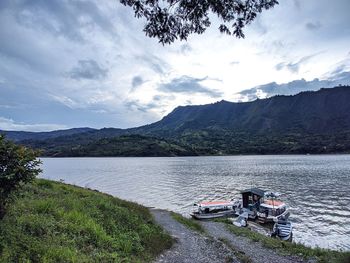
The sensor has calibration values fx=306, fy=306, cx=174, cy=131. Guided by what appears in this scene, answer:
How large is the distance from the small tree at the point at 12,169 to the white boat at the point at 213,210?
3428 centimetres

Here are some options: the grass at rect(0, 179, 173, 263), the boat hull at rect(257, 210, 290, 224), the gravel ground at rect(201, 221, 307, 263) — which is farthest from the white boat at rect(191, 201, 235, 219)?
the grass at rect(0, 179, 173, 263)

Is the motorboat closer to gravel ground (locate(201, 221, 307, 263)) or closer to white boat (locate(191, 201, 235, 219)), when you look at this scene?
white boat (locate(191, 201, 235, 219))

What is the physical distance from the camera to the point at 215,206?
4719cm

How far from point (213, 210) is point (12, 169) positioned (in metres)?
39.4

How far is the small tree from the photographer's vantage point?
10.6 meters

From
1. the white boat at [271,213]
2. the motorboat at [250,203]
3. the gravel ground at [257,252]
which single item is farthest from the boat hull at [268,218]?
the gravel ground at [257,252]

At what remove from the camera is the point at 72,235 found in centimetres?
1278

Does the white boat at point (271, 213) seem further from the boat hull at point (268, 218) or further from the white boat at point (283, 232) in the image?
the white boat at point (283, 232)

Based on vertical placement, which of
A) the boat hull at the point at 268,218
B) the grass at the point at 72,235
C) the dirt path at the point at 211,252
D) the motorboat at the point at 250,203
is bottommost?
the boat hull at the point at 268,218

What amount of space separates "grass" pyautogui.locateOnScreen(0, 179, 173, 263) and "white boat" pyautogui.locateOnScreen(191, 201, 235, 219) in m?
24.8

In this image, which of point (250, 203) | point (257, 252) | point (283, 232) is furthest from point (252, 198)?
point (257, 252)

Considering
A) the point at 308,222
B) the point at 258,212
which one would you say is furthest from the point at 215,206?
the point at 308,222

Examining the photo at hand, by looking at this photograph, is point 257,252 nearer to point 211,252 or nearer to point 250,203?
point 211,252

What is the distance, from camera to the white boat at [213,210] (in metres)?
43.6
